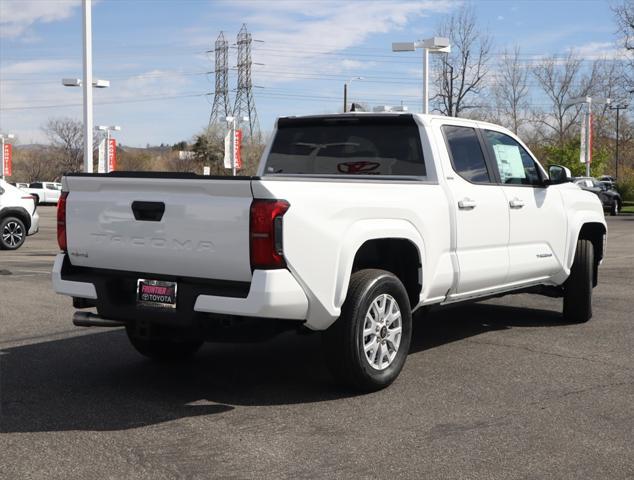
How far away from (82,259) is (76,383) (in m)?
0.93

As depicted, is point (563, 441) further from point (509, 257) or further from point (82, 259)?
point (82, 259)

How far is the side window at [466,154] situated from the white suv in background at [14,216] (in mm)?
13411

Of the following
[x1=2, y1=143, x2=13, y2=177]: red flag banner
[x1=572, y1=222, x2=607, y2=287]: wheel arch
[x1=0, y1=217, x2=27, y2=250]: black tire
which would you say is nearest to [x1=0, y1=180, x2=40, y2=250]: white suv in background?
[x1=0, y1=217, x2=27, y2=250]: black tire

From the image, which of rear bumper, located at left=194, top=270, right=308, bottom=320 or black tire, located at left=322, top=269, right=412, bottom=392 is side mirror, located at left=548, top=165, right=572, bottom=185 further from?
rear bumper, located at left=194, top=270, right=308, bottom=320

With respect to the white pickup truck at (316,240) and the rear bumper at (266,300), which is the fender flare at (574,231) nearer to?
the white pickup truck at (316,240)

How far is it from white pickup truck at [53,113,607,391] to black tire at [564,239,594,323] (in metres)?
1.17

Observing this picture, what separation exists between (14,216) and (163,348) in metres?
13.0

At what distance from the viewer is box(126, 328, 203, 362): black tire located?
675 cm

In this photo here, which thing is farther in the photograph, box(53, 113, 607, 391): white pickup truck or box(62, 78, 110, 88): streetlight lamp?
box(62, 78, 110, 88): streetlight lamp

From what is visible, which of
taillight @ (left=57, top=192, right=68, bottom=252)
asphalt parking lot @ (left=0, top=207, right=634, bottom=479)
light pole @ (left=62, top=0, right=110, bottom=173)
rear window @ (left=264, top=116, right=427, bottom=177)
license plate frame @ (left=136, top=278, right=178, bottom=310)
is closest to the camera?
asphalt parking lot @ (left=0, top=207, right=634, bottom=479)

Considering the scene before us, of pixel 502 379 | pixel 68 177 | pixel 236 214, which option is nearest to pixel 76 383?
pixel 68 177

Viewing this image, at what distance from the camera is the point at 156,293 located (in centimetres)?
547

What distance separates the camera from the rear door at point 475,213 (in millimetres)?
6789

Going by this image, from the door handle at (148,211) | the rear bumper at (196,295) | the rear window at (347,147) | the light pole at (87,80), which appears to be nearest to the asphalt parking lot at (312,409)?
the rear bumper at (196,295)
